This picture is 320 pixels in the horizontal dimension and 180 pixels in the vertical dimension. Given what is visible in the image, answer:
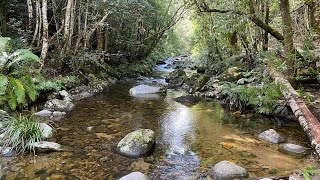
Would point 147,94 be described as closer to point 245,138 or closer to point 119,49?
point 245,138

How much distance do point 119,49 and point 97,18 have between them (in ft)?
14.6

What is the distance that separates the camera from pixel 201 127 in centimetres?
731

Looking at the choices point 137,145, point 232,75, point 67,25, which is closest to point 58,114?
point 137,145

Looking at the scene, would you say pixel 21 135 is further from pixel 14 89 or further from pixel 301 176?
pixel 301 176

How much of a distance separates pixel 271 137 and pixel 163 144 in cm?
247

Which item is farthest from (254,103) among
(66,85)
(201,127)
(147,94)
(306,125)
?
(66,85)

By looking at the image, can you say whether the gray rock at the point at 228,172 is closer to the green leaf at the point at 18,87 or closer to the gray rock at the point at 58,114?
the green leaf at the point at 18,87

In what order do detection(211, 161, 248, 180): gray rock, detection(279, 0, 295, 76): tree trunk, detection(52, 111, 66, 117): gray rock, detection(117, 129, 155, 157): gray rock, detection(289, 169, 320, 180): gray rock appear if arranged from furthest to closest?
detection(52, 111, 66, 117): gray rock, detection(279, 0, 295, 76): tree trunk, detection(117, 129, 155, 157): gray rock, detection(211, 161, 248, 180): gray rock, detection(289, 169, 320, 180): gray rock

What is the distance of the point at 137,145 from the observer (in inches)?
215

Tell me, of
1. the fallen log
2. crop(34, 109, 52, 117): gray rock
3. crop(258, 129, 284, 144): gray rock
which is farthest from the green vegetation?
the fallen log

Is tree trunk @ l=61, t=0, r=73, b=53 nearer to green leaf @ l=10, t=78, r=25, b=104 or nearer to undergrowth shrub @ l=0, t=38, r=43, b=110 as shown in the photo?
undergrowth shrub @ l=0, t=38, r=43, b=110

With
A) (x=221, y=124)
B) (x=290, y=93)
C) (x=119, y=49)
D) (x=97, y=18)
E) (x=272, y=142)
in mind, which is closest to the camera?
(x=272, y=142)

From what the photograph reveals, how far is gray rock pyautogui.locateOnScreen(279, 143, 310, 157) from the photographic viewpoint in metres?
5.42

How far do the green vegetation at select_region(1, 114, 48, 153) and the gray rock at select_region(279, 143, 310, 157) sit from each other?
4.96 metres
